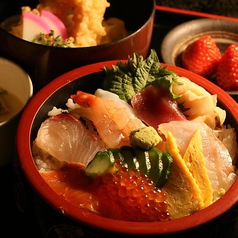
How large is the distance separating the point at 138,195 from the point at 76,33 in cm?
63

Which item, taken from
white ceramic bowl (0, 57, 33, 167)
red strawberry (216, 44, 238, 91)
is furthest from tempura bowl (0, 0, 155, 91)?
red strawberry (216, 44, 238, 91)

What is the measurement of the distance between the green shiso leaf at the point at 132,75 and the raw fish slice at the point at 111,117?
5 cm

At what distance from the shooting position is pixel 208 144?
1095 mm

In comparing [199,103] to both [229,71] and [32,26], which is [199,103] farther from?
[32,26]

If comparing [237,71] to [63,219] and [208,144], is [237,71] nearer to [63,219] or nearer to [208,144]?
[208,144]

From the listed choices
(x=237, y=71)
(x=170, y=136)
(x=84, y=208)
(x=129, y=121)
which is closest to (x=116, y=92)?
(x=129, y=121)

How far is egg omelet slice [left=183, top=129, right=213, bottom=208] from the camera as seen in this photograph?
3.26 ft

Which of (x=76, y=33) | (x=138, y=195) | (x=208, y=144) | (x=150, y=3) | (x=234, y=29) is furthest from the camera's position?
(x=234, y=29)

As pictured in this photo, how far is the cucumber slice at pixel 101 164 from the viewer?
38.7 inches

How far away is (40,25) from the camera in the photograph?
4.64 ft

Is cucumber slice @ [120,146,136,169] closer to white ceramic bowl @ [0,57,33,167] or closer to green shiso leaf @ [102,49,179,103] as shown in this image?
green shiso leaf @ [102,49,179,103]

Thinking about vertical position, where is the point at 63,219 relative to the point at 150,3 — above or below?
below

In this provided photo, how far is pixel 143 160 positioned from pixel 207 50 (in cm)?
69

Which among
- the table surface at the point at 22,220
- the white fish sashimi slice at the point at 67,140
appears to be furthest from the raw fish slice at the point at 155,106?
the table surface at the point at 22,220
